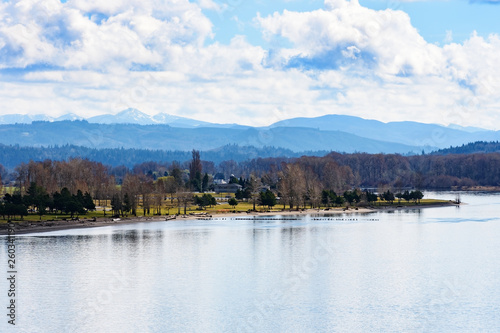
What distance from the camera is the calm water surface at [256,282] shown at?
40531 millimetres

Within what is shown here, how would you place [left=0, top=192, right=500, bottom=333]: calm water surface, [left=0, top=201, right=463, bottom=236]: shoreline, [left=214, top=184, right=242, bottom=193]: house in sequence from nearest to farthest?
[left=0, top=192, right=500, bottom=333]: calm water surface < [left=0, top=201, right=463, bottom=236]: shoreline < [left=214, top=184, right=242, bottom=193]: house

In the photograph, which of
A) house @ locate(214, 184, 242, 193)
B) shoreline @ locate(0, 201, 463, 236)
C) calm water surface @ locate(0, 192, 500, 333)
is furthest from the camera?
house @ locate(214, 184, 242, 193)

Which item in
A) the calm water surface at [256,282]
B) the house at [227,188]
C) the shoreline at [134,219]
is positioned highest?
the house at [227,188]

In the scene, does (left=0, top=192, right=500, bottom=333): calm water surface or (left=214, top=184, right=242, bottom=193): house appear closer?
(left=0, top=192, right=500, bottom=333): calm water surface

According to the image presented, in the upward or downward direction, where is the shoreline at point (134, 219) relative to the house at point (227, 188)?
downward

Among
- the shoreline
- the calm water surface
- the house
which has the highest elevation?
the house

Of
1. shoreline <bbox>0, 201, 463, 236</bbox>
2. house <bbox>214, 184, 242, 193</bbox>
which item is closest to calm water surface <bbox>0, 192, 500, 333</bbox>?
shoreline <bbox>0, 201, 463, 236</bbox>

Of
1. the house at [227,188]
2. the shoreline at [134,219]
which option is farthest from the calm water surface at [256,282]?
the house at [227,188]

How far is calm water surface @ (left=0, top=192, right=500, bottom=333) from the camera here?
40531 mm

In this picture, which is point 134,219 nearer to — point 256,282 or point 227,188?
point 256,282

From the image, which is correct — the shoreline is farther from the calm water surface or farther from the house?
the house

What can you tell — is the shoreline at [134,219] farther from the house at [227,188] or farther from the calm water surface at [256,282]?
the house at [227,188]

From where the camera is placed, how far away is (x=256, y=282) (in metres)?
52.3

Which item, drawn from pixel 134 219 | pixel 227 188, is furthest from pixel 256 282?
pixel 227 188
